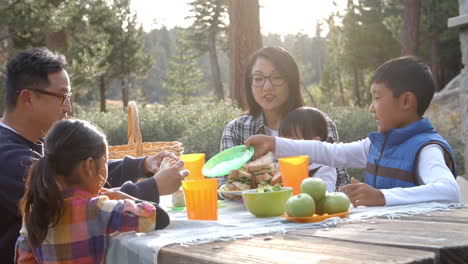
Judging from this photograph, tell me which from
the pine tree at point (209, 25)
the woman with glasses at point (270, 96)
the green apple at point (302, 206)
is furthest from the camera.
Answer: the pine tree at point (209, 25)

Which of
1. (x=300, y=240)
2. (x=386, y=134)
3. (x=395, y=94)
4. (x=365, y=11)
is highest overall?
(x=365, y=11)

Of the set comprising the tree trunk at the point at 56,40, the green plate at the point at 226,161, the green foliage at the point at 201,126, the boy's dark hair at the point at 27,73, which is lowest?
the green foliage at the point at 201,126

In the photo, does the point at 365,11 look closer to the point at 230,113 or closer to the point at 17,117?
the point at 230,113

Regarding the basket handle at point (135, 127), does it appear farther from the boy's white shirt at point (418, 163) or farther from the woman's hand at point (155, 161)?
the boy's white shirt at point (418, 163)

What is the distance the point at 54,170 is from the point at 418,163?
4.99 feet

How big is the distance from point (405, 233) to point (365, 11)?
2920 cm

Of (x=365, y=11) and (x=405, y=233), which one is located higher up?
(x=365, y=11)

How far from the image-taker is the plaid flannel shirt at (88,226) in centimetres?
185

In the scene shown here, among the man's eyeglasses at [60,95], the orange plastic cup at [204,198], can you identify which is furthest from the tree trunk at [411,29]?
the orange plastic cup at [204,198]

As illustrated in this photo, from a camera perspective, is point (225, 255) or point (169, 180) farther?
point (169, 180)

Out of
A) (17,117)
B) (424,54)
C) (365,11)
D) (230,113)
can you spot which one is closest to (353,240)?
(17,117)

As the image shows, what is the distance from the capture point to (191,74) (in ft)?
129

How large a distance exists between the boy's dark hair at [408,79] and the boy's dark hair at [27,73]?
1.58 m

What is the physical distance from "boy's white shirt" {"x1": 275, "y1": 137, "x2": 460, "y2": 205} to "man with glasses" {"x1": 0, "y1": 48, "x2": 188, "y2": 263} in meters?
0.70
